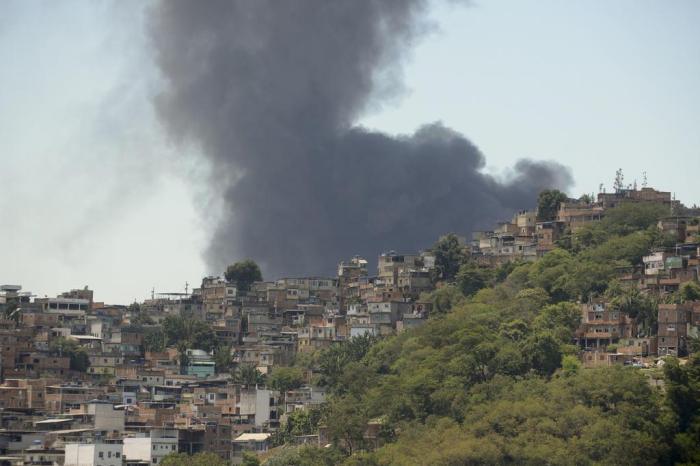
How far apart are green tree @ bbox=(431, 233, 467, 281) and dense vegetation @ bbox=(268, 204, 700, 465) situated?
0.10 meters

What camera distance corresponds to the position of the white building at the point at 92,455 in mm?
92500

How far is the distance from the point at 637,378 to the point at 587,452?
458 centimetres

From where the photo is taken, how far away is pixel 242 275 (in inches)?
5128

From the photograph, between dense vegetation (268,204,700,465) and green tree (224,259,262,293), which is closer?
dense vegetation (268,204,700,465)

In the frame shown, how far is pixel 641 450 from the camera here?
83.2 m

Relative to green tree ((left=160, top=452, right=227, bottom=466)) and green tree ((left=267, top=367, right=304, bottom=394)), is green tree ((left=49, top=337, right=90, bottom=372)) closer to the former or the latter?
green tree ((left=267, top=367, right=304, bottom=394))

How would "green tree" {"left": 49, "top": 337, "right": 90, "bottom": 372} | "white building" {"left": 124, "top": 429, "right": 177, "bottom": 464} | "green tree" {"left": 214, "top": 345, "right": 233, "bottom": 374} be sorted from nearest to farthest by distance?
"white building" {"left": 124, "top": 429, "right": 177, "bottom": 464} → "green tree" {"left": 49, "top": 337, "right": 90, "bottom": 372} → "green tree" {"left": 214, "top": 345, "right": 233, "bottom": 374}

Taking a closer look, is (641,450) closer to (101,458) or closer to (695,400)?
(695,400)

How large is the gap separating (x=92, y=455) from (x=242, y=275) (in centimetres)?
3854

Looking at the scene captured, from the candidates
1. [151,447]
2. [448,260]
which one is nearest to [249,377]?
[448,260]

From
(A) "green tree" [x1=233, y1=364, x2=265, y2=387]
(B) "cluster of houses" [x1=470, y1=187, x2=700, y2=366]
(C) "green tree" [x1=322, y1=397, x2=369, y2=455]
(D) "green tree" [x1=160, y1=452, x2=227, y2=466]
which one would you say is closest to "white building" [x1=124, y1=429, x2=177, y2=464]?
(D) "green tree" [x1=160, y1=452, x2=227, y2=466]

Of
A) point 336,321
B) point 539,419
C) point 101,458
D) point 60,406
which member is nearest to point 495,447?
point 539,419

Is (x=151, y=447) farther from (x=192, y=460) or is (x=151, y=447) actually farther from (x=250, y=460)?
(x=192, y=460)

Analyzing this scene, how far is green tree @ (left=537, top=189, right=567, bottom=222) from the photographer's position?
120 metres
